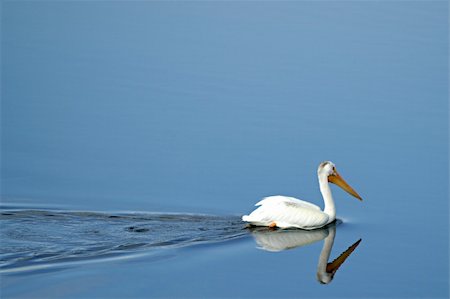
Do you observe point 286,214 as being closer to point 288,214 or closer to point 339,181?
point 288,214

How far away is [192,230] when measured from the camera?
989 cm

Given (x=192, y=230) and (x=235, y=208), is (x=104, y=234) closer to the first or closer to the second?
(x=192, y=230)

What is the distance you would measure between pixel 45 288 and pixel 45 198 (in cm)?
251

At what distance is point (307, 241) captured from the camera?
400 inches

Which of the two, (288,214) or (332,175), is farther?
(332,175)

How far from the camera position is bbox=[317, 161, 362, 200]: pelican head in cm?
1101

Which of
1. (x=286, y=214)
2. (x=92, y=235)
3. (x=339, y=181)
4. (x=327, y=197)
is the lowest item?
(x=92, y=235)

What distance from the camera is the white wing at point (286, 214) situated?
1021cm

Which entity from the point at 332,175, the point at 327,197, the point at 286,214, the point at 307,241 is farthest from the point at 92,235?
the point at 332,175

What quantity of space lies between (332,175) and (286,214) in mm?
999

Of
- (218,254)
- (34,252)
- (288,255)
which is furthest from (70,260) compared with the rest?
(288,255)

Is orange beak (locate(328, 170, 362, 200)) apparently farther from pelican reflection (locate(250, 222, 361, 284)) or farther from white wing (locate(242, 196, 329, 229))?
white wing (locate(242, 196, 329, 229))

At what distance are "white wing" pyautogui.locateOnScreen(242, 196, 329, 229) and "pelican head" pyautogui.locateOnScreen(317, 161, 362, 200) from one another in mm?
638

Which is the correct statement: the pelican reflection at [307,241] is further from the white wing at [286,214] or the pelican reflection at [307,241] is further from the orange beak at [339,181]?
the orange beak at [339,181]
